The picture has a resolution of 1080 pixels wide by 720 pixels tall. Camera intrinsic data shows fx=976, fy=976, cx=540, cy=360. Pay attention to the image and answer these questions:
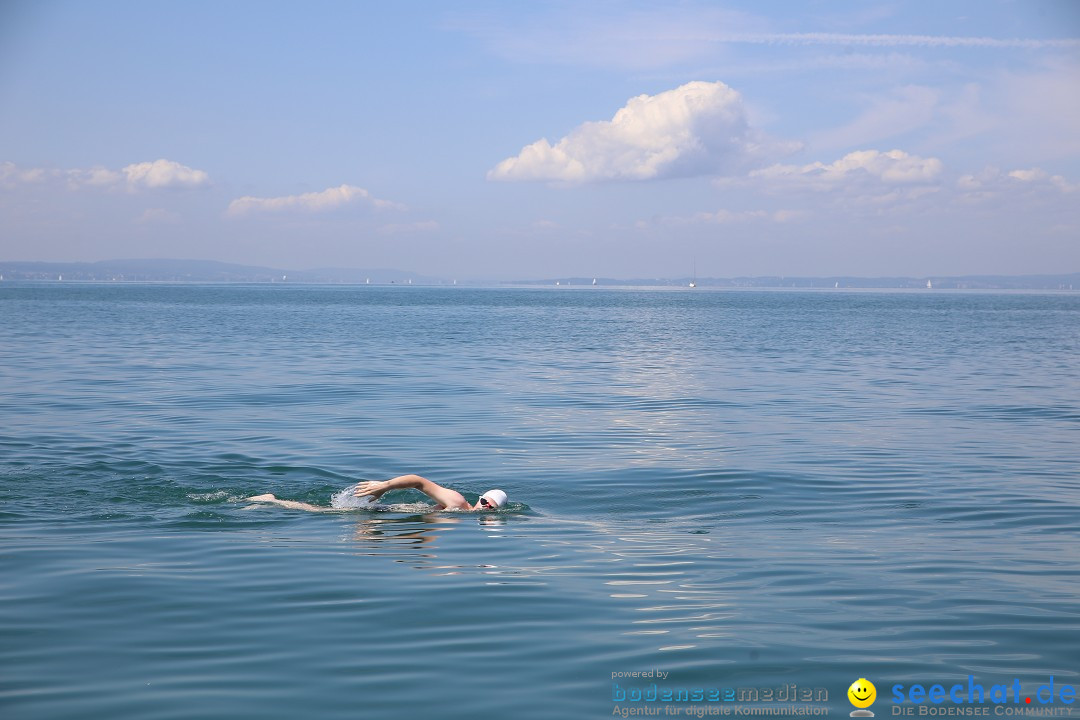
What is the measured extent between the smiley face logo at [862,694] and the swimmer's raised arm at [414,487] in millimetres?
7000

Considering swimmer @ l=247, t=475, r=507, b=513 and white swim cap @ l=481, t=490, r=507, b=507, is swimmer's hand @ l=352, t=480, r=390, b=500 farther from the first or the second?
white swim cap @ l=481, t=490, r=507, b=507

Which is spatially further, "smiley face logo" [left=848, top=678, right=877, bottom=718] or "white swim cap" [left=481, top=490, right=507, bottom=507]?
"white swim cap" [left=481, top=490, right=507, bottom=507]

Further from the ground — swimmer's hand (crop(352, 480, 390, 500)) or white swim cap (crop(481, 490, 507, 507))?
swimmer's hand (crop(352, 480, 390, 500))

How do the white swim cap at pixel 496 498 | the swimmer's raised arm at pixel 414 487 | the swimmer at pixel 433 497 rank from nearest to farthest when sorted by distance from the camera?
the swimmer's raised arm at pixel 414 487 → the swimmer at pixel 433 497 → the white swim cap at pixel 496 498

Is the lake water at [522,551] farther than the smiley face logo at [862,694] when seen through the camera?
Yes

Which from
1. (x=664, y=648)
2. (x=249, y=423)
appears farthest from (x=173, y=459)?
(x=664, y=648)

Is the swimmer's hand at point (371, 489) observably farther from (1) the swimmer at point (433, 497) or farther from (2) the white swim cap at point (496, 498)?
(2) the white swim cap at point (496, 498)

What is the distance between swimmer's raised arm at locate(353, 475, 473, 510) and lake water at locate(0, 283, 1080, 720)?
427 millimetres

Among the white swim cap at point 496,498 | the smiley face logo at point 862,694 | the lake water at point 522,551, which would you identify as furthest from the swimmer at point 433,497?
the smiley face logo at point 862,694

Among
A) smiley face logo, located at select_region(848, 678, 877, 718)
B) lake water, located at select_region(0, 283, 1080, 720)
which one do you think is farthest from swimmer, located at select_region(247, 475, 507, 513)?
smiley face logo, located at select_region(848, 678, 877, 718)

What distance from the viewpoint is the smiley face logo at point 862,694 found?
24.5 ft

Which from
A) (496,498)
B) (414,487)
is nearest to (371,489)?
(414,487)

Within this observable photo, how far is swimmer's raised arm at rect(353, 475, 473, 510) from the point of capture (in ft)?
44.1

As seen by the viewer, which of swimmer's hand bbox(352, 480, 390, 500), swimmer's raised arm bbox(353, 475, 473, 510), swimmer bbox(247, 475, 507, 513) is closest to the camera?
swimmer's raised arm bbox(353, 475, 473, 510)
